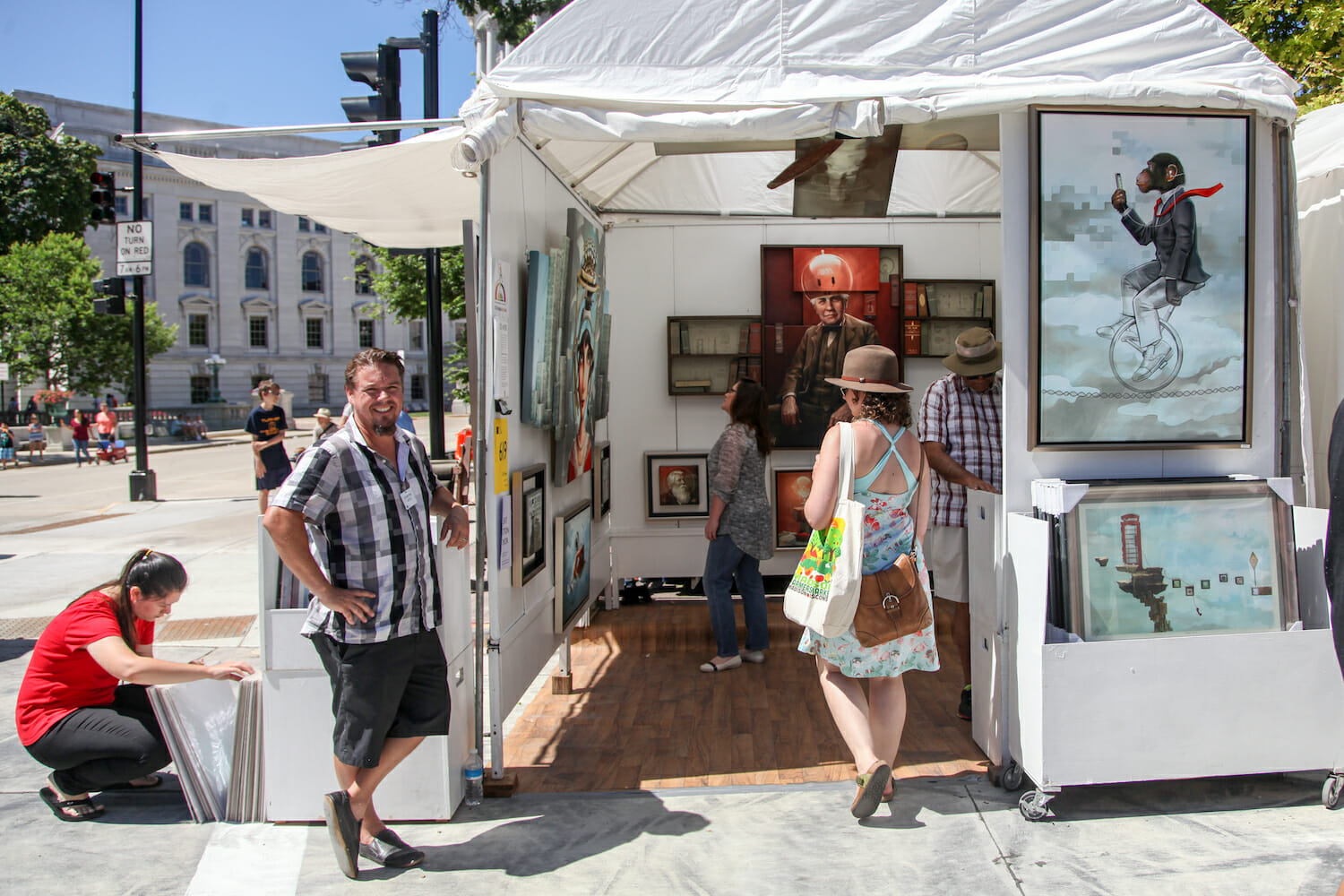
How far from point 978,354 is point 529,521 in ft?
7.51

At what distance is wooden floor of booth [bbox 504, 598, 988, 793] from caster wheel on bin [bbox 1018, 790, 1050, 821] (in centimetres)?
47

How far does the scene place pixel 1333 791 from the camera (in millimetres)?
3674

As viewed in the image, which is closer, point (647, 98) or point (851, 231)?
point (647, 98)

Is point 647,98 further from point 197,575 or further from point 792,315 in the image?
point 197,575

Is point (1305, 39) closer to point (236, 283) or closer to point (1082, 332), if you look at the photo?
point (1082, 332)

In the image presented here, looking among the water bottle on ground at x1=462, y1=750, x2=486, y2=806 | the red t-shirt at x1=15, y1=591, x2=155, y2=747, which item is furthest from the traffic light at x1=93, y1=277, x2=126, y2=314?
the water bottle on ground at x1=462, y1=750, x2=486, y2=806

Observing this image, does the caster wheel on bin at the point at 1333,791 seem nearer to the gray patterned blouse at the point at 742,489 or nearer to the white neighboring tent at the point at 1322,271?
the white neighboring tent at the point at 1322,271

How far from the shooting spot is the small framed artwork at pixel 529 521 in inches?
168

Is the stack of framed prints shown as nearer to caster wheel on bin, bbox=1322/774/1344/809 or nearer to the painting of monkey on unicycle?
the painting of monkey on unicycle

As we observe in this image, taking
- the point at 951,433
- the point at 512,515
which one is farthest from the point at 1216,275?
the point at 512,515

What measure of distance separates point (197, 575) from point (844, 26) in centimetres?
825

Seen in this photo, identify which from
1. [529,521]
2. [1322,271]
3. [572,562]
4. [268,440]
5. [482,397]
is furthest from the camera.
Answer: [268,440]

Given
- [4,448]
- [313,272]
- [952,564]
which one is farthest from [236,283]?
[952,564]

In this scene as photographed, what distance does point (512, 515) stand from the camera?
4215mm
